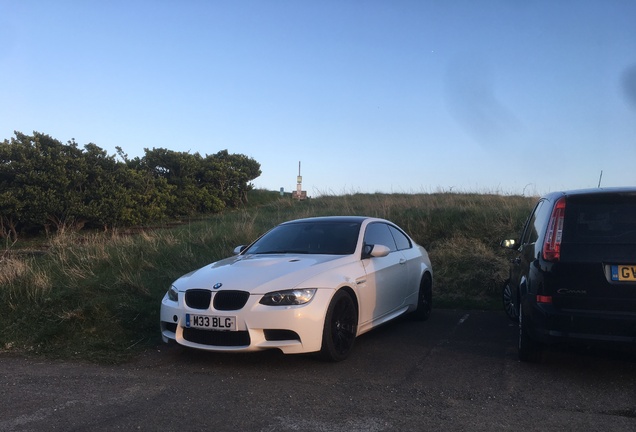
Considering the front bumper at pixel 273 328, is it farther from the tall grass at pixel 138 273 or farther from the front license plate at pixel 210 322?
the tall grass at pixel 138 273

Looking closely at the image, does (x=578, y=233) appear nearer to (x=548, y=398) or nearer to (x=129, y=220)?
(x=548, y=398)

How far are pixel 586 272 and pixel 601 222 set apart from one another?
51 centimetres

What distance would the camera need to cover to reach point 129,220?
703 inches

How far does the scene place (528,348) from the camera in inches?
229

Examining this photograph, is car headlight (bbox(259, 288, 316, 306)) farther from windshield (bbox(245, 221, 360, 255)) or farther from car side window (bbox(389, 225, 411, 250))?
car side window (bbox(389, 225, 411, 250))

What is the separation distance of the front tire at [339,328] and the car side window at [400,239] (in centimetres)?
207

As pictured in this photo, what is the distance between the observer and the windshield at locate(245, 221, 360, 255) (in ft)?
23.2

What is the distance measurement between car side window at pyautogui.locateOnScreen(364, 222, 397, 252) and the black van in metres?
2.33

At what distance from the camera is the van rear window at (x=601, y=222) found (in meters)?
5.08

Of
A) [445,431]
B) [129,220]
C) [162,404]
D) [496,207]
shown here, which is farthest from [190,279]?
[129,220]

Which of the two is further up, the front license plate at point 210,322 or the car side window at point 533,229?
the car side window at point 533,229

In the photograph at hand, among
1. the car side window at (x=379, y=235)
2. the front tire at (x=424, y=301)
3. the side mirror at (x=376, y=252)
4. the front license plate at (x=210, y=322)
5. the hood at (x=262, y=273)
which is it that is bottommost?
the front tire at (x=424, y=301)

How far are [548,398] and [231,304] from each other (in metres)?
2.93

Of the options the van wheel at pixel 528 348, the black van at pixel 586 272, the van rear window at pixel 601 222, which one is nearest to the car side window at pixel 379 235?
the van wheel at pixel 528 348
